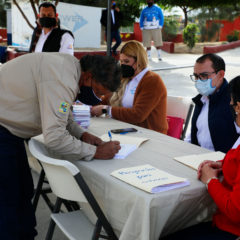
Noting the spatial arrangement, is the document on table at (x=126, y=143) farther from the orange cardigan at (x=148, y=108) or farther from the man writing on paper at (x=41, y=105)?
the orange cardigan at (x=148, y=108)

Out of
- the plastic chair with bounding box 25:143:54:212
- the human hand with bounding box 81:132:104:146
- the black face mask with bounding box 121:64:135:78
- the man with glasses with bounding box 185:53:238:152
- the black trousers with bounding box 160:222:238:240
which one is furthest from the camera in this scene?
the black face mask with bounding box 121:64:135:78

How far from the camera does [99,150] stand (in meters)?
2.08

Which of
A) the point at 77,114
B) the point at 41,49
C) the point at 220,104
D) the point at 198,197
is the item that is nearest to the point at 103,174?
the point at 198,197

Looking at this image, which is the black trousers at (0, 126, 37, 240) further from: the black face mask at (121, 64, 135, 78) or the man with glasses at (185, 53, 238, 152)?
the black face mask at (121, 64, 135, 78)

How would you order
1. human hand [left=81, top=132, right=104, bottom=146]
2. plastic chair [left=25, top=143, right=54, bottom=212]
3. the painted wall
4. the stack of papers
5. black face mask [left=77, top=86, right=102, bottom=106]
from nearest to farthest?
black face mask [left=77, top=86, right=102, bottom=106] < human hand [left=81, top=132, right=104, bottom=146] < plastic chair [left=25, top=143, right=54, bottom=212] < the stack of papers < the painted wall

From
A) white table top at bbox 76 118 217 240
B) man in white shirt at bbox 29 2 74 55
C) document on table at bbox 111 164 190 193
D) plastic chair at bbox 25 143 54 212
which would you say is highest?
man in white shirt at bbox 29 2 74 55

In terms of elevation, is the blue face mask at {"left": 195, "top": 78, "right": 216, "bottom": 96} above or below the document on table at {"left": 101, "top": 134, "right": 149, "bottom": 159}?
above

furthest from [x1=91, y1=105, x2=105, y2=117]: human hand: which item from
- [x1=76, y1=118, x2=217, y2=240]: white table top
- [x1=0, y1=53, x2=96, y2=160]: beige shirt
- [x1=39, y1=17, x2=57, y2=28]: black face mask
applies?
[x1=39, y1=17, x2=57, y2=28]: black face mask

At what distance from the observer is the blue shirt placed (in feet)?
37.6

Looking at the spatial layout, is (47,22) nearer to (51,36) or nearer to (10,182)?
(51,36)

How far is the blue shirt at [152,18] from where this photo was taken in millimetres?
11469

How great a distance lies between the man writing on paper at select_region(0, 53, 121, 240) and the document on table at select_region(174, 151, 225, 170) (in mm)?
384

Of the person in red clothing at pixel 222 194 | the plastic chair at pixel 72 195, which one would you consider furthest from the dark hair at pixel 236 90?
the plastic chair at pixel 72 195

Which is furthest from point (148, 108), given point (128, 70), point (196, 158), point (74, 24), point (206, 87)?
point (74, 24)
